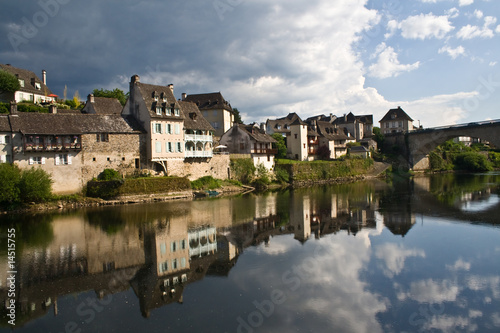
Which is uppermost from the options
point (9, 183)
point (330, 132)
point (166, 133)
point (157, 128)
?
point (330, 132)

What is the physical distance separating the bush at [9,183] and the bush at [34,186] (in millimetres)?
493

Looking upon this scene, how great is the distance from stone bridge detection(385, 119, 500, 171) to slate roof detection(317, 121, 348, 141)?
549 inches

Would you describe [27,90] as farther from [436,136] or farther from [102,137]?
[436,136]

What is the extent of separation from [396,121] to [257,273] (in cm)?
9109

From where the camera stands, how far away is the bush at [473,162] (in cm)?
8181

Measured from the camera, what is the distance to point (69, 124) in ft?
127

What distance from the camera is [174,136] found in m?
44.6

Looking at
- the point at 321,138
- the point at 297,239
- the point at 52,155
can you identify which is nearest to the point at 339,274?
the point at 297,239

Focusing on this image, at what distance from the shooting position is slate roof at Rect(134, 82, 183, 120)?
42.7m

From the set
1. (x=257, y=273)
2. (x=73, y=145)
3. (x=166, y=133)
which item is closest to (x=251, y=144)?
(x=166, y=133)

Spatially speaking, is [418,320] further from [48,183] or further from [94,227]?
[48,183]

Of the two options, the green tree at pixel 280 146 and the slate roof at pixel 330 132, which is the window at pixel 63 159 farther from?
the slate roof at pixel 330 132

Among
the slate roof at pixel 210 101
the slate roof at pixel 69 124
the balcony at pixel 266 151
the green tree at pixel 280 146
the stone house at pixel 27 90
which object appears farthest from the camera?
the slate roof at pixel 210 101

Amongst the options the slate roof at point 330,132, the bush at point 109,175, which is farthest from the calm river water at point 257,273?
the slate roof at point 330,132
